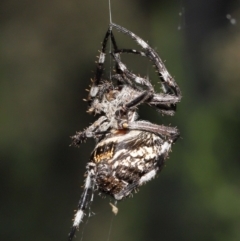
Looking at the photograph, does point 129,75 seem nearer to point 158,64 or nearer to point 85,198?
point 158,64

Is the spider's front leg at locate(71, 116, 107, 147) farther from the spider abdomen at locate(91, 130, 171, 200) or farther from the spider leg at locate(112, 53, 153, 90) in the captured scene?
the spider leg at locate(112, 53, 153, 90)

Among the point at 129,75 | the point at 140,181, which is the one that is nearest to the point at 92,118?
the point at 129,75

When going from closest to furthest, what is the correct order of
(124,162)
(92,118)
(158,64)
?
(124,162) → (158,64) → (92,118)

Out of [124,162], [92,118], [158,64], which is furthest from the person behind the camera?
[92,118]

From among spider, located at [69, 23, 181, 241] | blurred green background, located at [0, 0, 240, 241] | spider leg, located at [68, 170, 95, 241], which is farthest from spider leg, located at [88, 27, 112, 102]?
blurred green background, located at [0, 0, 240, 241]

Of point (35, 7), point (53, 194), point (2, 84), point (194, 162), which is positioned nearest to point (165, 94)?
point (194, 162)

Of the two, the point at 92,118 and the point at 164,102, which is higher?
the point at 92,118

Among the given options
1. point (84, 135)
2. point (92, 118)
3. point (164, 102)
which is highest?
point (92, 118)
